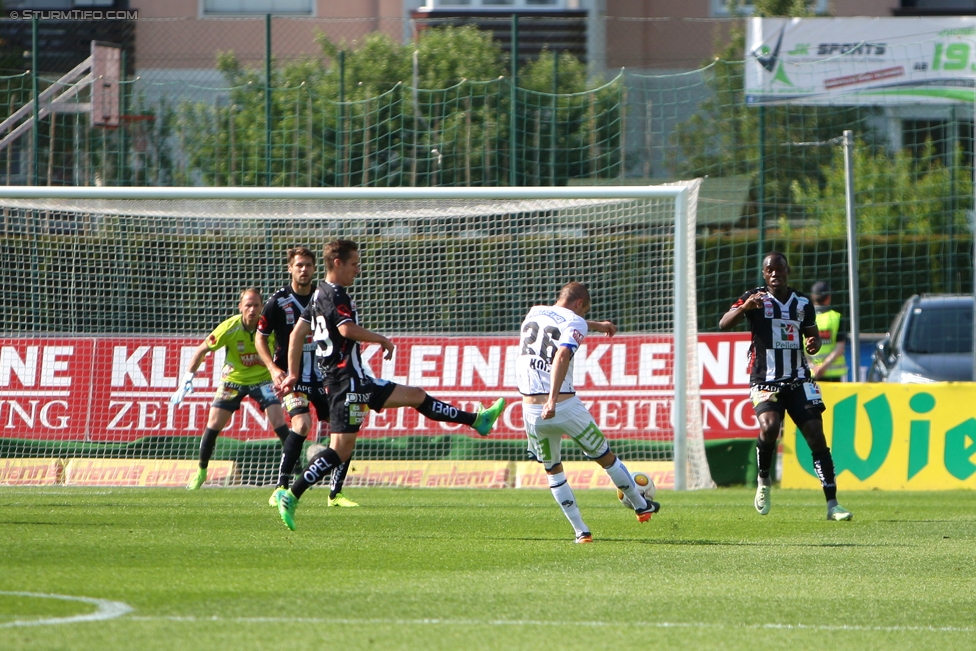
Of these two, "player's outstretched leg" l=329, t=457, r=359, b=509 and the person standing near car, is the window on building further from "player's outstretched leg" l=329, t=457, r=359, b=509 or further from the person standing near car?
"player's outstretched leg" l=329, t=457, r=359, b=509

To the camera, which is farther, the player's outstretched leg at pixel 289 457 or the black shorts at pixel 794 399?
the player's outstretched leg at pixel 289 457

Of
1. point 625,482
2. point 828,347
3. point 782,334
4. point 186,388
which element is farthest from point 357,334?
point 828,347

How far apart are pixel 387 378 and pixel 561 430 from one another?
5.91m

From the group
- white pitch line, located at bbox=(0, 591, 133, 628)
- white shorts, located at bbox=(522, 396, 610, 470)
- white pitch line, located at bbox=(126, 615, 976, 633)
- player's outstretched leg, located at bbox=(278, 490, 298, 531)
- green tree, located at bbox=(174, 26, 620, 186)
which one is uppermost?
green tree, located at bbox=(174, 26, 620, 186)

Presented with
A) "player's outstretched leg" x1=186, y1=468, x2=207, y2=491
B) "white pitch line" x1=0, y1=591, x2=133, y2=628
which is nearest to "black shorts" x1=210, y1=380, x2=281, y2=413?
"player's outstretched leg" x1=186, y1=468, x2=207, y2=491

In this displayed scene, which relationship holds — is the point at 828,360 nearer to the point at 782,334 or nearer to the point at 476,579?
the point at 782,334

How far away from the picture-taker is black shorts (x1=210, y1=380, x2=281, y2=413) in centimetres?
1242

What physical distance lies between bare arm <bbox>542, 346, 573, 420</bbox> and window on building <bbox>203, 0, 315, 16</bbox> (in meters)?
19.4

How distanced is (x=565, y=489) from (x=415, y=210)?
20.6ft

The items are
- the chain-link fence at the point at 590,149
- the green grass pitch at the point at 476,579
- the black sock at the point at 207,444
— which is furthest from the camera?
the chain-link fence at the point at 590,149

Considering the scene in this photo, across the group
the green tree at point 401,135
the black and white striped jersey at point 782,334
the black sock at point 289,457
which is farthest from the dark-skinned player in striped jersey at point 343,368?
the green tree at point 401,135

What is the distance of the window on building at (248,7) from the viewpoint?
25.9 m

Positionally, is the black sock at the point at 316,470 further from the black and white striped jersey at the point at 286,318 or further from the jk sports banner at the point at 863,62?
the jk sports banner at the point at 863,62

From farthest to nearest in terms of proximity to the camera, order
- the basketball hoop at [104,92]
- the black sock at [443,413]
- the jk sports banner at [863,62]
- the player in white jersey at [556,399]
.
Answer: the jk sports banner at [863,62] < the basketball hoop at [104,92] < the black sock at [443,413] < the player in white jersey at [556,399]
